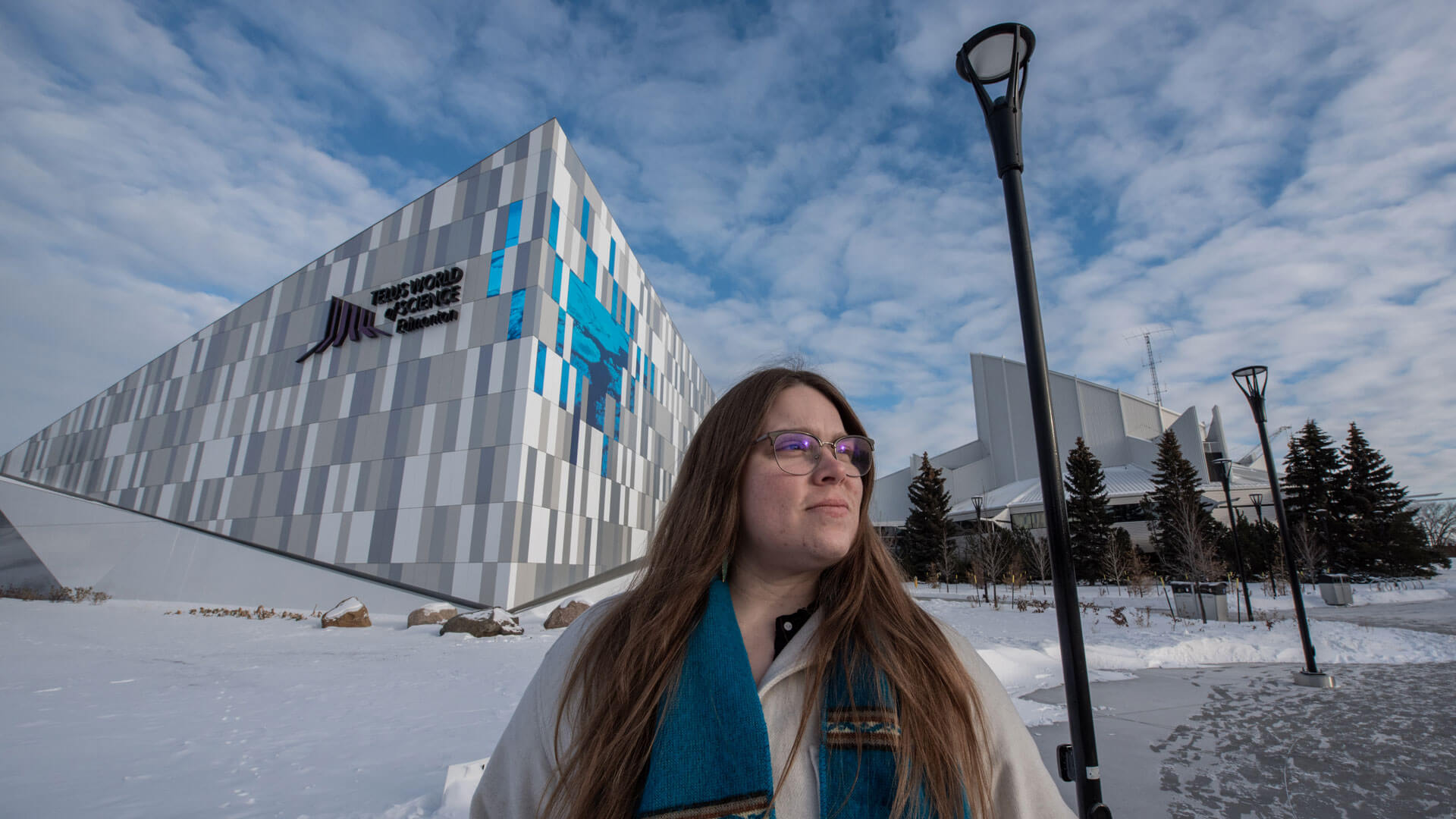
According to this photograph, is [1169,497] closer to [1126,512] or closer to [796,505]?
[1126,512]

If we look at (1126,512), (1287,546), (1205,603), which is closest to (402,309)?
(1287,546)

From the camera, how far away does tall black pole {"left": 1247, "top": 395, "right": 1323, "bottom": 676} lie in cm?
794

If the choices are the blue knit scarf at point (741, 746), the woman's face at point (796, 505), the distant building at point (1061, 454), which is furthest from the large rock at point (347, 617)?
the distant building at point (1061, 454)

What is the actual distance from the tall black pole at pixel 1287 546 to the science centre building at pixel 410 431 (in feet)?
54.5

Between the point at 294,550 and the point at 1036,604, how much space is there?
83.1 ft

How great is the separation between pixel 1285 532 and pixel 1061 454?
2233 inches

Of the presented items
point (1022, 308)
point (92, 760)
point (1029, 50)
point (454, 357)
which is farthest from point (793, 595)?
point (454, 357)

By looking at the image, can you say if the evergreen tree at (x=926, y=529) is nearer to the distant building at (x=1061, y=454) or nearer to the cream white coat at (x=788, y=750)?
the distant building at (x=1061, y=454)

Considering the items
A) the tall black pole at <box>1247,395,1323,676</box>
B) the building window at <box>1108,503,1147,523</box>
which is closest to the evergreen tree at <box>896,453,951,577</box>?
the building window at <box>1108,503,1147,523</box>

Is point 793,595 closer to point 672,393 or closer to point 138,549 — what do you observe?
point 138,549

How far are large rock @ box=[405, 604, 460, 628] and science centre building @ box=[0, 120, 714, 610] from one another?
2.12 metres

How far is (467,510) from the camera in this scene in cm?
1822

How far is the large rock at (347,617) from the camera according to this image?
14.2 metres

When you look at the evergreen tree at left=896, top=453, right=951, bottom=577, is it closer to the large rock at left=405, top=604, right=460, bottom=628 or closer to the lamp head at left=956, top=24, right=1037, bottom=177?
the large rock at left=405, top=604, right=460, bottom=628
